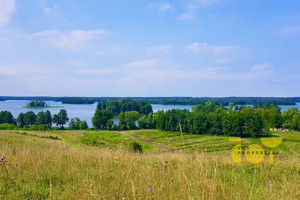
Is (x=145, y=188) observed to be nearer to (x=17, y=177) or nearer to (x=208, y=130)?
(x=17, y=177)

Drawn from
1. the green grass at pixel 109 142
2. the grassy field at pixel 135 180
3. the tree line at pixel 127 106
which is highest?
the grassy field at pixel 135 180

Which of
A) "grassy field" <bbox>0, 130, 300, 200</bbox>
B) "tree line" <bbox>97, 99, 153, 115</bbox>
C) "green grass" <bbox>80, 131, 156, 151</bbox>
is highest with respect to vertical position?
"grassy field" <bbox>0, 130, 300, 200</bbox>

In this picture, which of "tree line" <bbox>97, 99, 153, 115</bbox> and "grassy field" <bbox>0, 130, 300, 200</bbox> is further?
"tree line" <bbox>97, 99, 153, 115</bbox>

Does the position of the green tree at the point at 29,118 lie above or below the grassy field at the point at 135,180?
below

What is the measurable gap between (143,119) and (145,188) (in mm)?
109247

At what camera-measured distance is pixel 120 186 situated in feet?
11.9

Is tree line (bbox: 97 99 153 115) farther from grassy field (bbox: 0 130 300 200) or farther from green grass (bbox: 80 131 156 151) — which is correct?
grassy field (bbox: 0 130 300 200)

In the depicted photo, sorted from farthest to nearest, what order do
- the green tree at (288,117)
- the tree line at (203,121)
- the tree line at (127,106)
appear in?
the tree line at (127,106), the green tree at (288,117), the tree line at (203,121)

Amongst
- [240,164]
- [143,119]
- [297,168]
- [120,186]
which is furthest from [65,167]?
[143,119]

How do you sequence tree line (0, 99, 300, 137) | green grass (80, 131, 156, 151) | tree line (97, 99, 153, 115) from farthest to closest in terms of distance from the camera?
tree line (97, 99, 153, 115), tree line (0, 99, 300, 137), green grass (80, 131, 156, 151)

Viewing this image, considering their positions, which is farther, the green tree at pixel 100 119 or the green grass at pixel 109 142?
the green tree at pixel 100 119

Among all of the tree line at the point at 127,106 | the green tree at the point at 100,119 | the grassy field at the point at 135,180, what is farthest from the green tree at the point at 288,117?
the grassy field at the point at 135,180

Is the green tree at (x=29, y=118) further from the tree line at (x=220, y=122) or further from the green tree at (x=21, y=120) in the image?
the tree line at (x=220, y=122)

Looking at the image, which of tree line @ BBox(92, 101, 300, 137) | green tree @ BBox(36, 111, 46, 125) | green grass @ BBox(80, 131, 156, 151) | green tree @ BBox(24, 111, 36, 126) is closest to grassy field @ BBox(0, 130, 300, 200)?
green grass @ BBox(80, 131, 156, 151)
